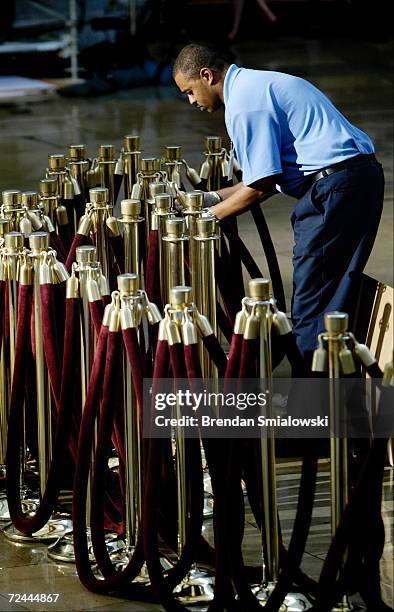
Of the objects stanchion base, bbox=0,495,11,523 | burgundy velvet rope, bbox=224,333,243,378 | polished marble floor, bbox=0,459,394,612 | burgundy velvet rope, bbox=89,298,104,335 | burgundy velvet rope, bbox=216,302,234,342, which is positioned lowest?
polished marble floor, bbox=0,459,394,612

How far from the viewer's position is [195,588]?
4246 mm

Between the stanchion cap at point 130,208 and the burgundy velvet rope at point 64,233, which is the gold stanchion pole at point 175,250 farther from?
the burgundy velvet rope at point 64,233

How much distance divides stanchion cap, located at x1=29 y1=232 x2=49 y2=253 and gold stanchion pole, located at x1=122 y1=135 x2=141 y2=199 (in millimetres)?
1758

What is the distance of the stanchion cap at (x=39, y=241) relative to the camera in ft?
15.0

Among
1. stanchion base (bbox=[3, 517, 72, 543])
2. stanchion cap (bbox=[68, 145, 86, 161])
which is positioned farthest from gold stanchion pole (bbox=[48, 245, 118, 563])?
stanchion cap (bbox=[68, 145, 86, 161])

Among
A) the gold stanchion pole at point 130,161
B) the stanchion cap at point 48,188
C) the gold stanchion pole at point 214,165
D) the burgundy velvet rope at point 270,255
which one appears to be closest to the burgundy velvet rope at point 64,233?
the stanchion cap at point 48,188

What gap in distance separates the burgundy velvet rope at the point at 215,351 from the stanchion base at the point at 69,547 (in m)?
0.92

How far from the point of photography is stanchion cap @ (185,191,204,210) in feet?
16.5

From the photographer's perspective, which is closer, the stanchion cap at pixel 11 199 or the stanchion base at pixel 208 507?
the stanchion base at pixel 208 507

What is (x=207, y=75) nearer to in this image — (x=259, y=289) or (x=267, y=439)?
(x=259, y=289)

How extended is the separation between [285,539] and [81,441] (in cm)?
89

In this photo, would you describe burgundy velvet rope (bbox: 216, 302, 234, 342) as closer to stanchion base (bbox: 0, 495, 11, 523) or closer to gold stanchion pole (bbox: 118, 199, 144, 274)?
gold stanchion pole (bbox: 118, 199, 144, 274)

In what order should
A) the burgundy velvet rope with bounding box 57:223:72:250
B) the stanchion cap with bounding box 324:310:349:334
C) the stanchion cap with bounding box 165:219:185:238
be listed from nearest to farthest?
1. the stanchion cap with bounding box 324:310:349:334
2. the stanchion cap with bounding box 165:219:185:238
3. the burgundy velvet rope with bounding box 57:223:72:250

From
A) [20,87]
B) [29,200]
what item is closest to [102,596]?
[29,200]
